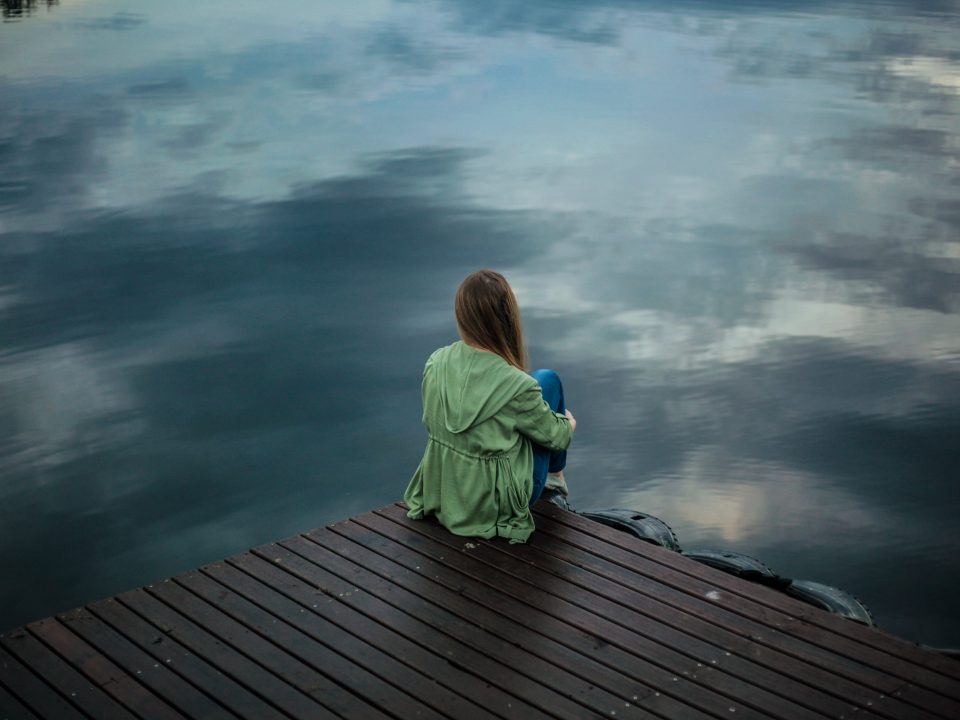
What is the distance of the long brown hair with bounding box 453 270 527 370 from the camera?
415cm

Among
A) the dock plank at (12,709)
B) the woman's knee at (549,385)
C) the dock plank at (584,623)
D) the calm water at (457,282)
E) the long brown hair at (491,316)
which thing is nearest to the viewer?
the dock plank at (12,709)

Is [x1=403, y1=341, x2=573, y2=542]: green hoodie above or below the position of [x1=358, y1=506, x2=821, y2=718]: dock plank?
above

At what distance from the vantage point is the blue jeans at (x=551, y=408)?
438 cm

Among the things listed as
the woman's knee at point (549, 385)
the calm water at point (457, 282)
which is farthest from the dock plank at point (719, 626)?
the calm water at point (457, 282)

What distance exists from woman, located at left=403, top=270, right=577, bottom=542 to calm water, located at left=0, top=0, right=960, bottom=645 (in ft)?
7.55

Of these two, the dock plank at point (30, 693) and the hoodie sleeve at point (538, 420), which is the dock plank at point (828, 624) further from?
the dock plank at point (30, 693)

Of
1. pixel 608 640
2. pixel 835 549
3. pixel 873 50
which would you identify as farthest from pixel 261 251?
pixel 873 50

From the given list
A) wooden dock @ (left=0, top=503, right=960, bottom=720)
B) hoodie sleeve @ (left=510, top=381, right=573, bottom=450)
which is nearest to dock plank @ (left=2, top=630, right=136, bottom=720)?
wooden dock @ (left=0, top=503, right=960, bottom=720)

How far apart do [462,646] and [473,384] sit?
102 cm

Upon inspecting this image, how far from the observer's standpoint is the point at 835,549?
6.29 meters

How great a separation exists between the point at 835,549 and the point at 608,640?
3.01 meters

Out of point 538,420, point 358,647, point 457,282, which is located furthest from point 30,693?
point 457,282

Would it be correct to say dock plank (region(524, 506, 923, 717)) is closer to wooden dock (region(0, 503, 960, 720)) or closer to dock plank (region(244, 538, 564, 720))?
wooden dock (region(0, 503, 960, 720))

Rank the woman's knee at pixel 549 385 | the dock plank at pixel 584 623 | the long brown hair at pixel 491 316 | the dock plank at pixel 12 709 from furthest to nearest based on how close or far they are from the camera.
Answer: the woman's knee at pixel 549 385 → the long brown hair at pixel 491 316 → the dock plank at pixel 584 623 → the dock plank at pixel 12 709
